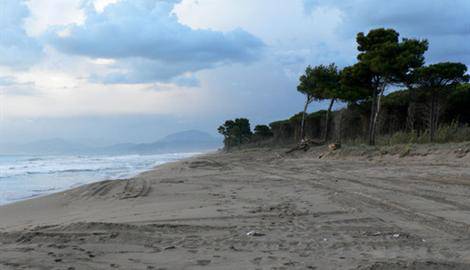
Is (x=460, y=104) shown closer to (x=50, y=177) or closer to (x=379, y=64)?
(x=379, y=64)

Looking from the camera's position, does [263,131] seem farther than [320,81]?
Yes

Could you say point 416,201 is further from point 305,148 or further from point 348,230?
point 305,148

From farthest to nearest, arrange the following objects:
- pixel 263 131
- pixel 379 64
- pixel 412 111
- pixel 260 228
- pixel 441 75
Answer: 1. pixel 263 131
2. pixel 412 111
3. pixel 379 64
4. pixel 441 75
5. pixel 260 228

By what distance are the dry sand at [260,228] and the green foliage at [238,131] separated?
66.3 meters

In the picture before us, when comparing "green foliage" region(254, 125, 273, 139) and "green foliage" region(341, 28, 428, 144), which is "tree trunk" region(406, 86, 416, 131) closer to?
"green foliage" region(341, 28, 428, 144)

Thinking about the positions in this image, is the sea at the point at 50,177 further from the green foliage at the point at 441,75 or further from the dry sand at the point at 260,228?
the green foliage at the point at 441,75

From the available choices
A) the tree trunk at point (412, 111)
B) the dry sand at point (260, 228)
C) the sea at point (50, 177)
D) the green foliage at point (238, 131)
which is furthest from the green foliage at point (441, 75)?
the green foliage at point (238, 131)

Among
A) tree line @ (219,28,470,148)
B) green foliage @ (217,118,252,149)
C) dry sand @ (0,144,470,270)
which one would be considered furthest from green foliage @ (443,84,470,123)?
green foliage @ (217,118,252,149)

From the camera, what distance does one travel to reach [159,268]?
3986 millimetres

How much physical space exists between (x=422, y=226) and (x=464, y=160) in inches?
344

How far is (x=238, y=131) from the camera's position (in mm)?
77625

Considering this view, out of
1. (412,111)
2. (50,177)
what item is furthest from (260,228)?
(412,111)

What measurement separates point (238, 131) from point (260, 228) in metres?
71.8

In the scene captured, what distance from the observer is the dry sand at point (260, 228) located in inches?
167
